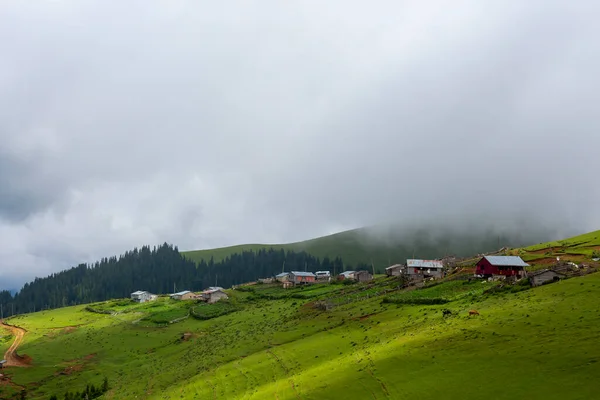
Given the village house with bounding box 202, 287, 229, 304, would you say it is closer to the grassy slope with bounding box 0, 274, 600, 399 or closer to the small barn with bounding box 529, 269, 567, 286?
the grassy slope with bounding box 0, 274, 600, 399

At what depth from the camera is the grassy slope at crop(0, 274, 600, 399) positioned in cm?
3272

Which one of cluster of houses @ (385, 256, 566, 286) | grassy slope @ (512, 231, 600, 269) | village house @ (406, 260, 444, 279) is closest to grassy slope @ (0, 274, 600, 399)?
cluster of houses @ (385, 256, 566, 286)

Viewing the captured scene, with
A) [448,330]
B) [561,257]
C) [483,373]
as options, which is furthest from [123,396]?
[561,257]

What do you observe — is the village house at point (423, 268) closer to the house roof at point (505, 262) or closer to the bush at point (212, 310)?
the house roof at point (505, 262)

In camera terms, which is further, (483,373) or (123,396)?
(123,396)

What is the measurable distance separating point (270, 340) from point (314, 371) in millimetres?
25506

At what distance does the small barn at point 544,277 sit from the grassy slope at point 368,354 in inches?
256

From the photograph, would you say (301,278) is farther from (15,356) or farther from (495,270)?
(15,356)

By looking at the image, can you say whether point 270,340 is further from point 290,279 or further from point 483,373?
point 290,279

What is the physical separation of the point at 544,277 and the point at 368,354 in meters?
35.6

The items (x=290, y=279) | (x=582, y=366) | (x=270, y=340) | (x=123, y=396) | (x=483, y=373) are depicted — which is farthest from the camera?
(x=290, y=279)

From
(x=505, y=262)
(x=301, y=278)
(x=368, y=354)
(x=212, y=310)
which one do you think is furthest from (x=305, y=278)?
(x=368, y=354)

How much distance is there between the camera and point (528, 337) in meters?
37.5

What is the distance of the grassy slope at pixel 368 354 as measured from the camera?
3272 centimetres
